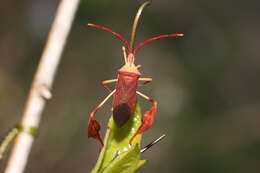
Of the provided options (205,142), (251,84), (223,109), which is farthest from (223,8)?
(205,142)

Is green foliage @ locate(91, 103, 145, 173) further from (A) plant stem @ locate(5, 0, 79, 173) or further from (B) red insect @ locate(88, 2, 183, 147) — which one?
(A) plant stem @ locate(5, 0, 79, 173)

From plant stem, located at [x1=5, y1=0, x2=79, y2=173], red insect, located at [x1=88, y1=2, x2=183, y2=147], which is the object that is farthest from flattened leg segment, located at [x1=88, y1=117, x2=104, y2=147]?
plant stem, located at [x1=5, y1=0, x2=79, y2=173]

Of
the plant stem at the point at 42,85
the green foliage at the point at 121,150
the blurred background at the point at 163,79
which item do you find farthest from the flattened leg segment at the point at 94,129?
the blurred background at the point at 163,79

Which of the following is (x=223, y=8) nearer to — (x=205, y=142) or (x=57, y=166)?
(x=205, y=142)

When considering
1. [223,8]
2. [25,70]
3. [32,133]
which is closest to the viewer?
[32,133]

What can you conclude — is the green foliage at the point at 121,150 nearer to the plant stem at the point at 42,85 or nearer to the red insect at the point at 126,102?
the red insect at the point at 126,102

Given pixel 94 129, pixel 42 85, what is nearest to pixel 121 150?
pixel 94 129
